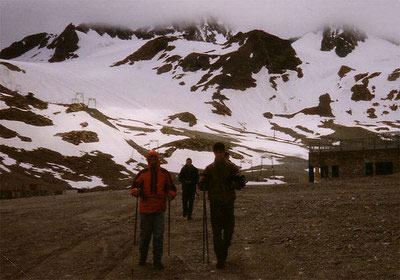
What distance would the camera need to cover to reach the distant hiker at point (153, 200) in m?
9.77

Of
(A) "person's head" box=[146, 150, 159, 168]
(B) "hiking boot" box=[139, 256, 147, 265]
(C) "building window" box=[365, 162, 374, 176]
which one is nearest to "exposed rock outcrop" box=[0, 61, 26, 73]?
(C) "building window" box=[365, 162, 374, 176]

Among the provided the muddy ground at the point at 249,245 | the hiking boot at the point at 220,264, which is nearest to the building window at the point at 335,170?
the muddy ground at the point at 249,245

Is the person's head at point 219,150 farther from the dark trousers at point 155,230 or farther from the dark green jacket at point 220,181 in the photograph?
the dark trousers at point 155,230

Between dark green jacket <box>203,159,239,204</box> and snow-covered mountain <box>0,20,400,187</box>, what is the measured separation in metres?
46.4

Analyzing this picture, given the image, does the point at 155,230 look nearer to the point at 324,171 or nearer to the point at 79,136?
the point at 324,171

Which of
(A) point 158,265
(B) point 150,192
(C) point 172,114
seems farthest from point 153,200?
(C) point 172,114

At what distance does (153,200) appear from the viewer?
9789 millimetres

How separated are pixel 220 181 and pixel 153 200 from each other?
1.35m

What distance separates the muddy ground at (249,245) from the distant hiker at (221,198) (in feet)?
1.58

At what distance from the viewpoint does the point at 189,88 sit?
177m

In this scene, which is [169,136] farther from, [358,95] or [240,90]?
[358,95]

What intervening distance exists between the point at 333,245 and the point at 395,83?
183 metres

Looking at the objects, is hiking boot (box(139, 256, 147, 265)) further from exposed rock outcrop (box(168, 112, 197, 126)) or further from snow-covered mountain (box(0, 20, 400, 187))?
exposed rock outcrop (box(168, 112, 197, 126))

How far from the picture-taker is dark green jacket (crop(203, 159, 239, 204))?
9836 millimetres
